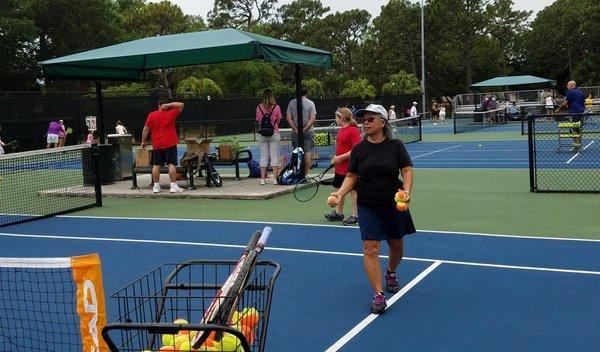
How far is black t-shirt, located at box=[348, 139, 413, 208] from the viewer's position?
18.0ft

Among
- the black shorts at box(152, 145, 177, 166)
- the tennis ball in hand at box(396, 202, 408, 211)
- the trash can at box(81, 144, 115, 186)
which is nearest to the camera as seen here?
the tennis ball in hand at box(396, 202, 408, 211)

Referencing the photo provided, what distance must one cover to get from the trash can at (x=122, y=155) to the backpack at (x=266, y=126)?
4.07 metres

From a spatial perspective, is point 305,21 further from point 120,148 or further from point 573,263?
point 573,263

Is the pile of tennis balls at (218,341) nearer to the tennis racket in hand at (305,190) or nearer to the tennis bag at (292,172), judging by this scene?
the tennis racket in hand at (305,190)

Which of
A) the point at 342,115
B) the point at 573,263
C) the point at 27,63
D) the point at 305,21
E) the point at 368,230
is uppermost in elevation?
the point at 305,21

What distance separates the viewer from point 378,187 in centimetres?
551

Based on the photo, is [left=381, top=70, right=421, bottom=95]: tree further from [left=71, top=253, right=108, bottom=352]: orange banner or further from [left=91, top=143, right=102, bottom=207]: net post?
[left=71, top=253, right=108, bottom=352]: orange banner

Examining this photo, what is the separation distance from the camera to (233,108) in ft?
125

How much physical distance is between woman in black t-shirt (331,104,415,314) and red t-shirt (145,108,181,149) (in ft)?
24.5

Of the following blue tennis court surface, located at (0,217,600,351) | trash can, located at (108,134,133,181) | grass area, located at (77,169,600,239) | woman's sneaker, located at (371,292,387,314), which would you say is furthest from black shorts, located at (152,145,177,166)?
woman's sneaker, located at (371,292,387,314)

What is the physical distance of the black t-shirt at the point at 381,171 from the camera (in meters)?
5.48

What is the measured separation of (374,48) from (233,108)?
120ft

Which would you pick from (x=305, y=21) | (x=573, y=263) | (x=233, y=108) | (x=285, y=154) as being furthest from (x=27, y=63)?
(x=573, y=263)

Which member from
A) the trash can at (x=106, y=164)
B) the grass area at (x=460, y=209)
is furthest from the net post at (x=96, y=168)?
the trash can at (x=106, y=164)
